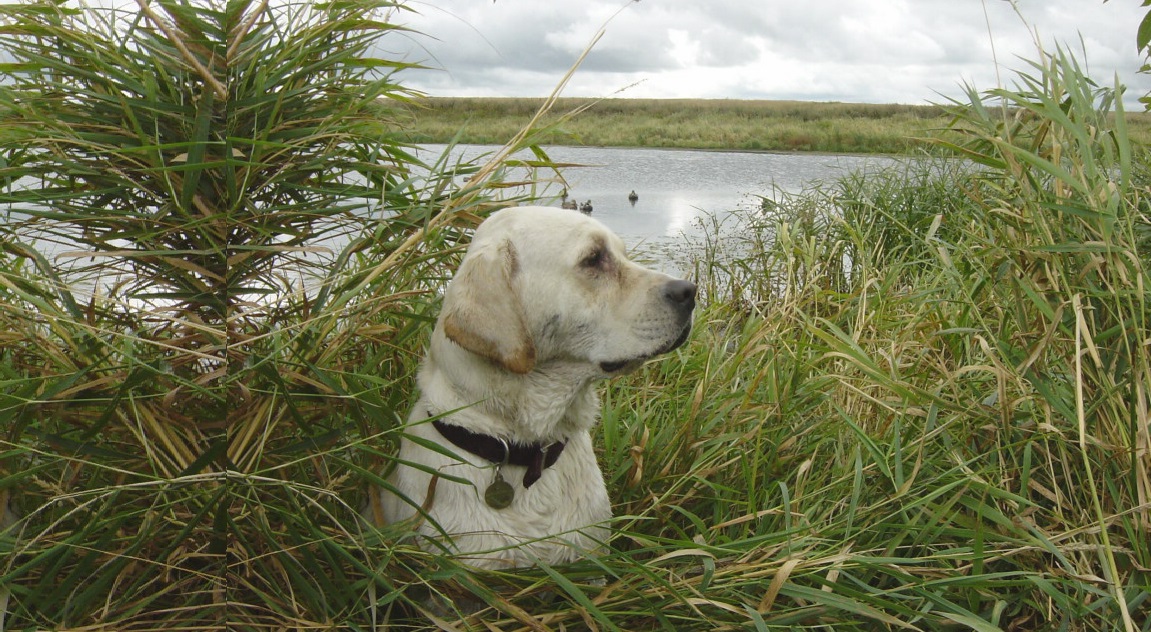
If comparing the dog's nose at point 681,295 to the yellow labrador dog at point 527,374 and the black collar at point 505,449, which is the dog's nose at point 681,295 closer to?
the yellow labrador dog at point 527,374

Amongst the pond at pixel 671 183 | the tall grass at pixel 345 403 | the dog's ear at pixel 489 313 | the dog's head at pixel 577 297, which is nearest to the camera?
the tall grass at pixel 345 403

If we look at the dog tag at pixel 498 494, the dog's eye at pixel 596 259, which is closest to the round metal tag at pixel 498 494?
the dog tag at pixel 498 494

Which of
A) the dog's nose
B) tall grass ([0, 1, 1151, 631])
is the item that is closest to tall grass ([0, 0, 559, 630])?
tall grass ([0, 1, 1151, 631])

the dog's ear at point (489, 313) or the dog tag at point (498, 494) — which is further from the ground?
the dog's ear at point (489, 313)

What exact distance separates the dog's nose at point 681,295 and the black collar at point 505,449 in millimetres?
561

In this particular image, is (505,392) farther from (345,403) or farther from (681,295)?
(681,295)

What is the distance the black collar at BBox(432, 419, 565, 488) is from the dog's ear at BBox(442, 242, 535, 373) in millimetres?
239

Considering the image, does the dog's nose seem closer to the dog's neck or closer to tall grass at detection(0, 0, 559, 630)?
the dog's neck

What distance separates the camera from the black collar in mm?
2480

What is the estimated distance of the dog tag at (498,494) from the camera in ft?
8.06

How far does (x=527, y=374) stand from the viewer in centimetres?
253

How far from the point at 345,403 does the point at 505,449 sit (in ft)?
1.58

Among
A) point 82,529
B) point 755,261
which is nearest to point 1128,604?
point 82,529

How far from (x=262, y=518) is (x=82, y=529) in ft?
1.47
